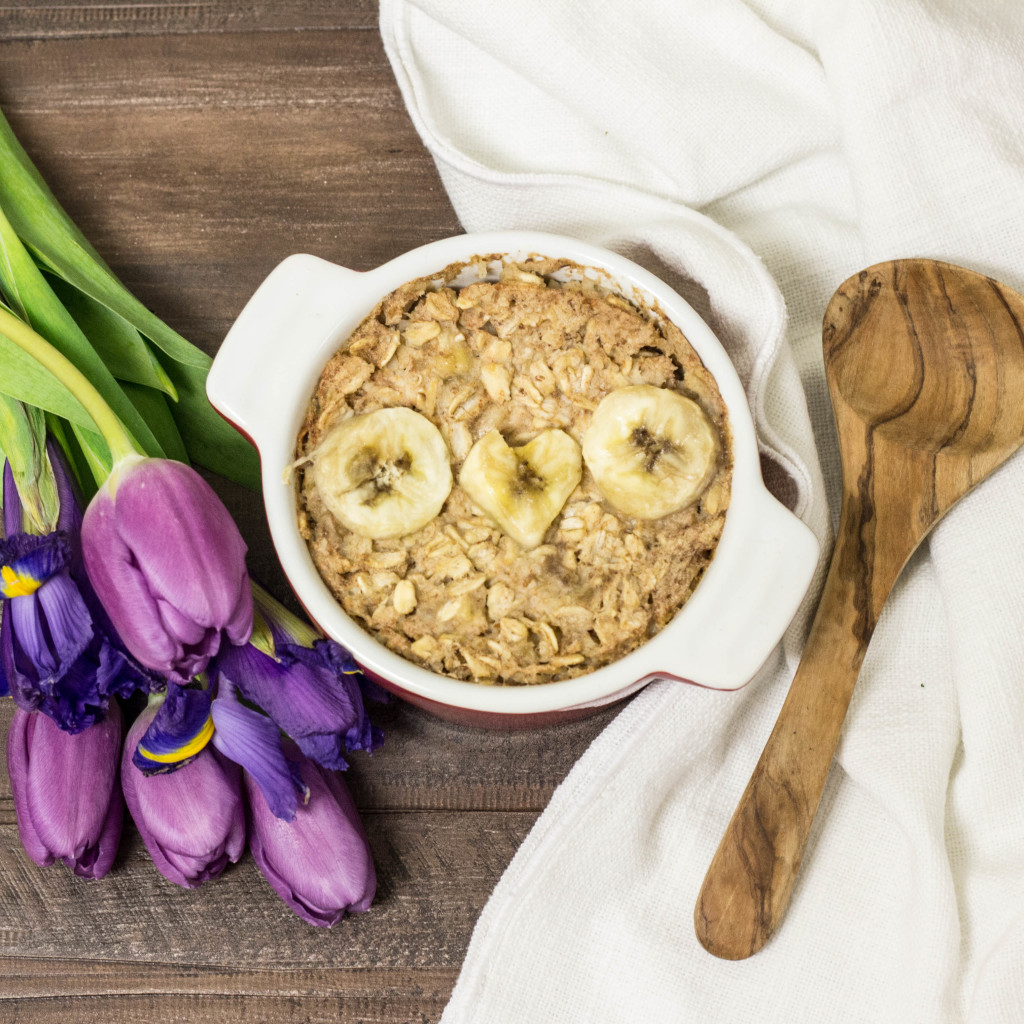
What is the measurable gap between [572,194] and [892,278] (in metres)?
0.39

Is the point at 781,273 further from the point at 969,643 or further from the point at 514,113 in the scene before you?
the point at 969,643

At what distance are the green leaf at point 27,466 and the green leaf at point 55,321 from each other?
8cm

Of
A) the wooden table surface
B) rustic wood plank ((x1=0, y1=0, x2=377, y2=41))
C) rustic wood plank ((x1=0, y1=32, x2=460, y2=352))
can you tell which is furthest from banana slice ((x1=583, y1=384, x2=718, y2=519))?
rustic wood plank ((x1=0, y1=0, x2=377, y2=41))

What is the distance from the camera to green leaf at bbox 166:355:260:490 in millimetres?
1180

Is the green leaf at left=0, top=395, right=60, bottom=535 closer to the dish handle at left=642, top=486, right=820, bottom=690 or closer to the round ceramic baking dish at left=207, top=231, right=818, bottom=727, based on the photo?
the round ceramic baking dish at left=207, top=231, right=818, bottom=727

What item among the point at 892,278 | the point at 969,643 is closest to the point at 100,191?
the point at 892,278

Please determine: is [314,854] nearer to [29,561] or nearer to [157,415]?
[29,561]

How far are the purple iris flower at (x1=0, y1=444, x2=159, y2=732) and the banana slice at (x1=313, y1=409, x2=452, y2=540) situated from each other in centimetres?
28

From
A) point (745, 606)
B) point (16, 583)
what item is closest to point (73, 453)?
point (16, 583)

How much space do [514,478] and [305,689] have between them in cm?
32

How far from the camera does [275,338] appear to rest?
1007mm

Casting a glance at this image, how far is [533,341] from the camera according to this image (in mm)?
1042

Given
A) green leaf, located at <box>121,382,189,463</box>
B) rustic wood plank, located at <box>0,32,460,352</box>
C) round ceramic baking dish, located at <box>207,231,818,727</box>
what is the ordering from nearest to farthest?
round ceramic baking dish, located at <box>207,231,818,727</box>
green leaf, located at <box>121,382,189,463</box>
rustic wood plank, located at <box>0,32,460,352</box>

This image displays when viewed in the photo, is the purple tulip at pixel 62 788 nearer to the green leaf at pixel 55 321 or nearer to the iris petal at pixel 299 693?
the iris petal at pixel 299 693
